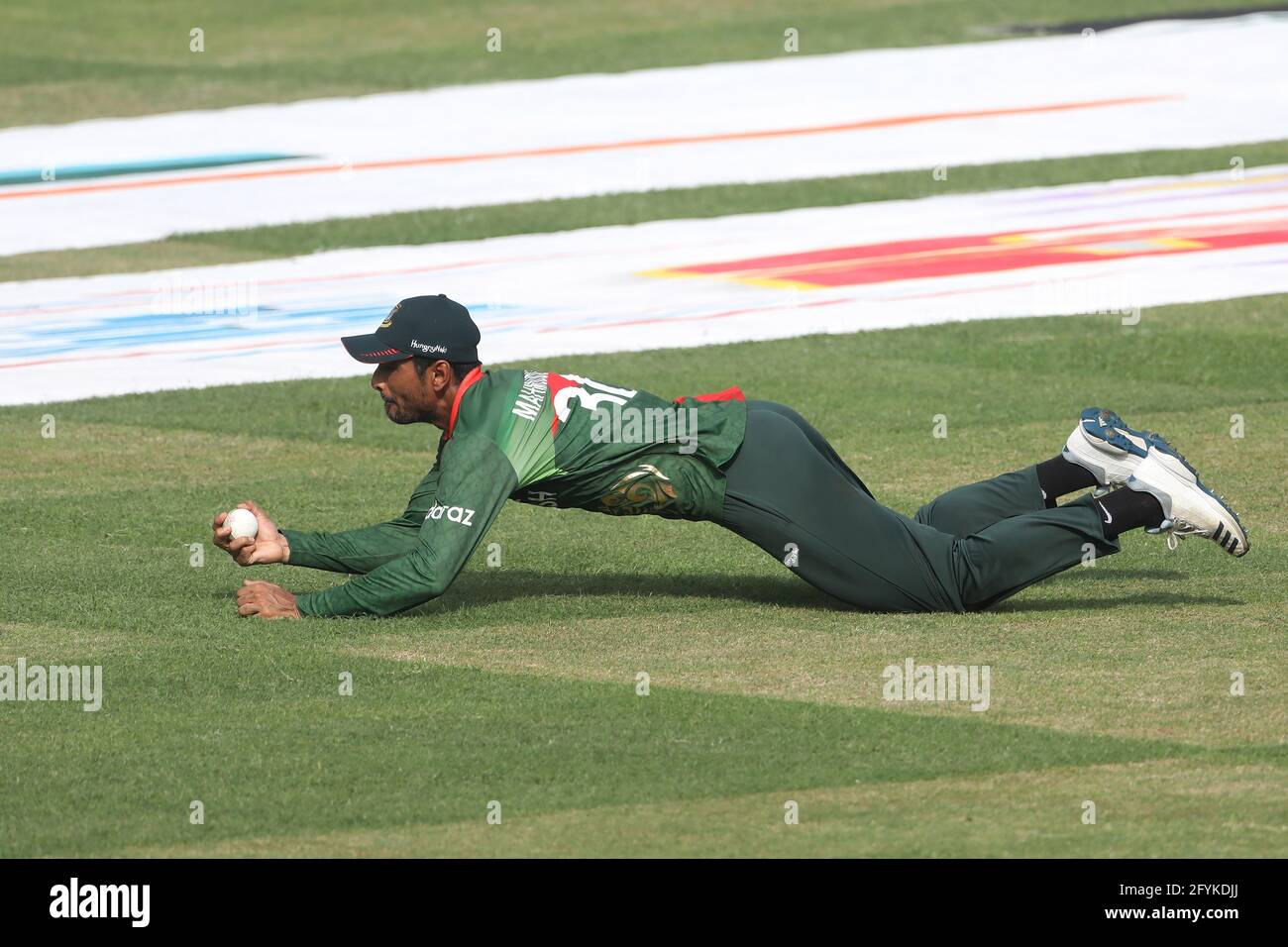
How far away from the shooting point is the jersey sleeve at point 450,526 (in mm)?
8906

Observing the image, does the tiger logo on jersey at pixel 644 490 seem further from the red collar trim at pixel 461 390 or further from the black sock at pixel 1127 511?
the black sock at pixel 1127 511

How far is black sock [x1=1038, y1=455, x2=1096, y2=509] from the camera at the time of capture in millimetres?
9672

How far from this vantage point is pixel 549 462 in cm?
916

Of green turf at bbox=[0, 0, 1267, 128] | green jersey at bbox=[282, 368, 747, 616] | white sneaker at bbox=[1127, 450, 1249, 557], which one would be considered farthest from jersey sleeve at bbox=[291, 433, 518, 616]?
green turf at bbox=[0, 0, 1267, 128]

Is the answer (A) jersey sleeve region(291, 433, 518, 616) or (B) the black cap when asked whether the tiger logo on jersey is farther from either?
(B) the black cap

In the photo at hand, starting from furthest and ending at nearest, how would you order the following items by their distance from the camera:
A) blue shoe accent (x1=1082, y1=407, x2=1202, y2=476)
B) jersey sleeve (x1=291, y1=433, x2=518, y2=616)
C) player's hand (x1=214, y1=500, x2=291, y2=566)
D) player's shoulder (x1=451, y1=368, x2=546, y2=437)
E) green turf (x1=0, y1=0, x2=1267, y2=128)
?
green turf (x1=0, y1=0, x2=1267, y2=128), blue shoe accent (x1=1082, y1=407, x2=1202, y2=476), player's shoulder (x1=451, y1=368, x2=546, y2=437), player's hand (x1=214, y1=500, x2=291, y2=566), jersey sleeve (x1=291, y1=433, x2=518, y2=616)

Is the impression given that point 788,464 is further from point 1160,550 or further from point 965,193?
point 965,193

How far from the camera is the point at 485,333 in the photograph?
16.2 meters

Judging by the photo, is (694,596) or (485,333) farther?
(485,333)

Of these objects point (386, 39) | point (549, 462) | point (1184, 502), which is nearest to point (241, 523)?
point (549, 462)

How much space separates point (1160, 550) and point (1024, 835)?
158 inches

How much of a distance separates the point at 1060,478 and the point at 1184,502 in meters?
0.66

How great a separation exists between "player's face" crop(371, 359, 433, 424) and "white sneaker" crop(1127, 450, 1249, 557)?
278 cm
